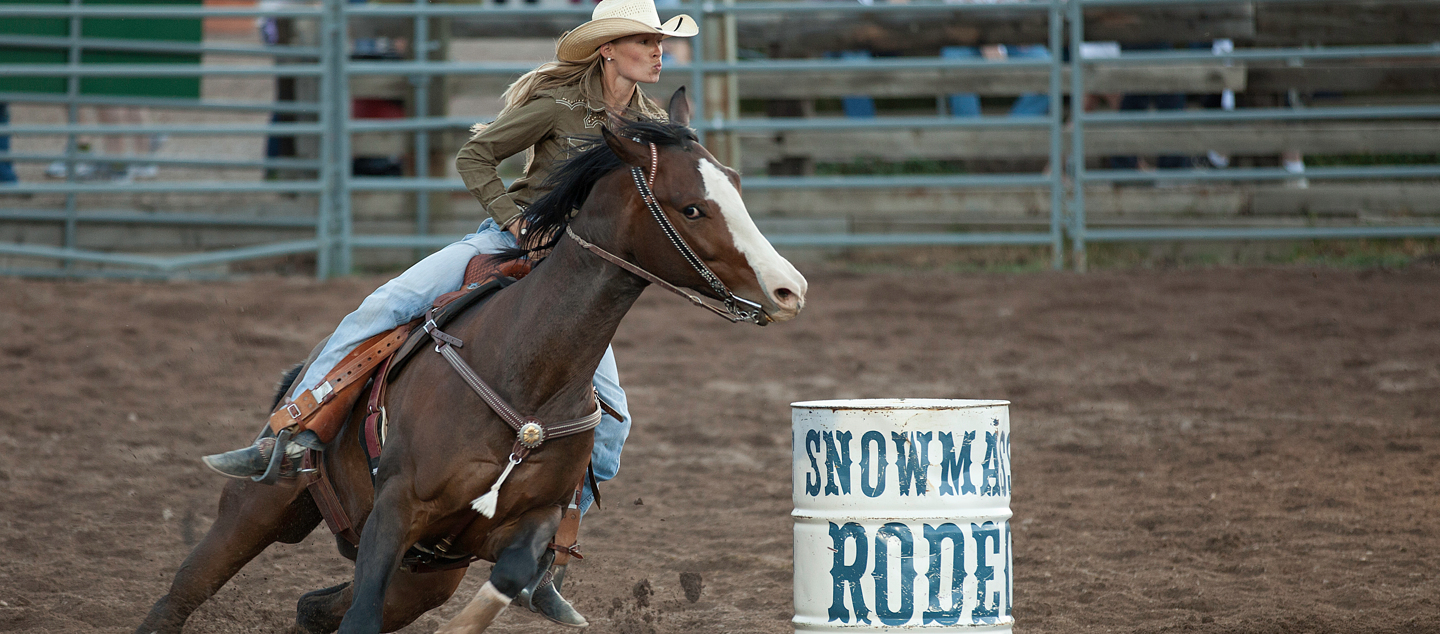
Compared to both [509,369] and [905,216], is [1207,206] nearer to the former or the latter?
[905,216]

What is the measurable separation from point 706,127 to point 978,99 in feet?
9.11

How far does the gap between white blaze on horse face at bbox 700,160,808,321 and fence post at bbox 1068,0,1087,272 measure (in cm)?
729

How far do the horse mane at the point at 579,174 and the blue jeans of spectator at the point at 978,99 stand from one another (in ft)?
26.4

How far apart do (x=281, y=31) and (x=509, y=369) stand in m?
9.33

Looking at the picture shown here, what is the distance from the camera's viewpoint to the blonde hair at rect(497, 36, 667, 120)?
12.7ft

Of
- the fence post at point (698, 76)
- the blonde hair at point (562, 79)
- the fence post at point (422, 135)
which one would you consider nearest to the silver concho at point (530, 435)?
the blonde hair at point (562, 79)

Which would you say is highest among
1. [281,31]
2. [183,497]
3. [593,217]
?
[281,31]

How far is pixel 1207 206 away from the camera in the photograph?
34.3 ft

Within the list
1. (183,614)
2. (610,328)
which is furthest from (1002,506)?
(183,614)

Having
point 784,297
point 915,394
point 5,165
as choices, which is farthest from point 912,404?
point 5,165

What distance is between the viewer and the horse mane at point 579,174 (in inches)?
129

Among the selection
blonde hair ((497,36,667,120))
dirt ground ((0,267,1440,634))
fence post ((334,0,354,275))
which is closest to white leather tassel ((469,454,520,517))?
blonde hair ((497,36,667,120))

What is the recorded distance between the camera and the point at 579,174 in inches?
134

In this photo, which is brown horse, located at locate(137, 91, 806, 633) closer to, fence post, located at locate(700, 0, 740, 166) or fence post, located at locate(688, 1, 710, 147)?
fence post, located at locate(688, 1, 710, 147)
